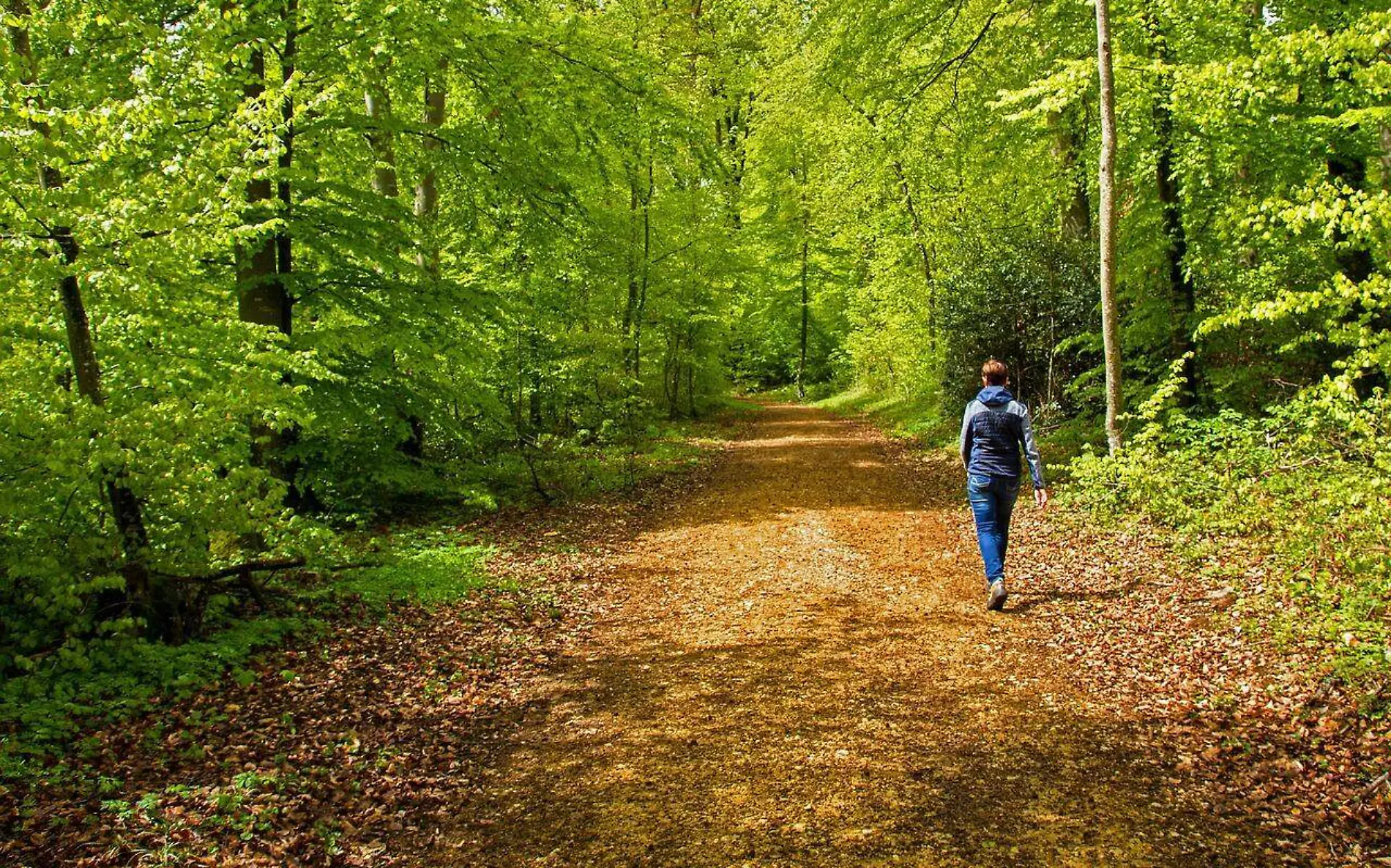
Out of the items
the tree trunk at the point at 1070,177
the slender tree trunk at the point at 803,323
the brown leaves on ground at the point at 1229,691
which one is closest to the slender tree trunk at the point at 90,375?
the brown leaves on ground at the point at 1229,691

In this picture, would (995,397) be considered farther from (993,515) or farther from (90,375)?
(90,375)

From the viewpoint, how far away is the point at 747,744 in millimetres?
4273

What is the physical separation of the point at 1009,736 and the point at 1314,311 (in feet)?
29.0

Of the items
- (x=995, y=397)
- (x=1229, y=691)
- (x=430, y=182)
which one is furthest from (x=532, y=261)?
(x=1229, y=691)

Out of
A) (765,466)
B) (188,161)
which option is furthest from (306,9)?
(765,466)

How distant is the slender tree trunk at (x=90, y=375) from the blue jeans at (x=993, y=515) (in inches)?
250

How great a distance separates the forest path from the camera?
3.37 meters

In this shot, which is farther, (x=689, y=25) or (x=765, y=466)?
(x=689, y=25)

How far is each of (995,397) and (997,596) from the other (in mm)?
1783

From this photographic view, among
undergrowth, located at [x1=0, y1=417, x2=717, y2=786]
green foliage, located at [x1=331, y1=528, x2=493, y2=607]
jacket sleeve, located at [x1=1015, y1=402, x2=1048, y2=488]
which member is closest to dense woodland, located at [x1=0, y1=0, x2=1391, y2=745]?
undergrowth, located at [x1=0, y1=417, x2=717, y2=786]

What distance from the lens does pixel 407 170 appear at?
10.0 metres

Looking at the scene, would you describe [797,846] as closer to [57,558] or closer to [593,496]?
[57,558]

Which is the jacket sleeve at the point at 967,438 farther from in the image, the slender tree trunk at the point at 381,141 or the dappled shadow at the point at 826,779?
the slender tree trunk at the point at 381,141

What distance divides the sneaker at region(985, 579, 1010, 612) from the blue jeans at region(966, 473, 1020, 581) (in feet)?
0.45
